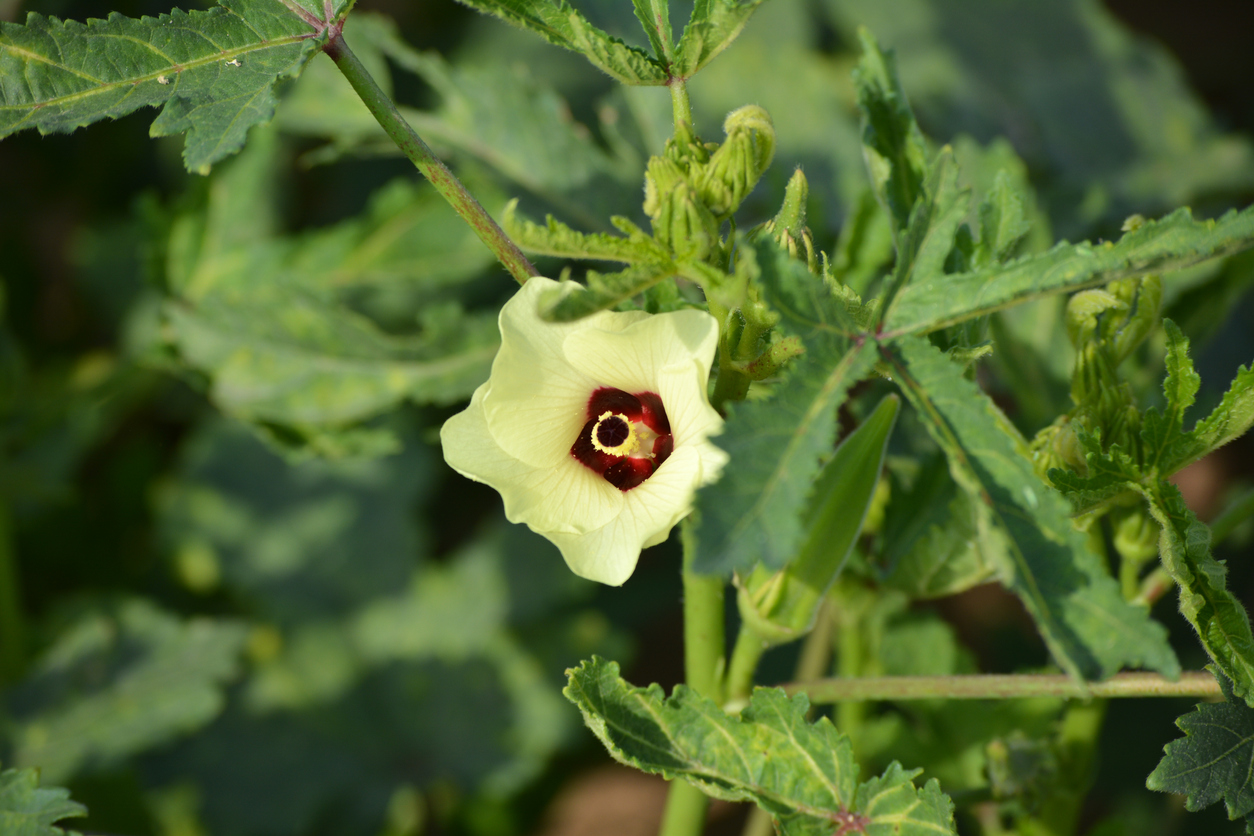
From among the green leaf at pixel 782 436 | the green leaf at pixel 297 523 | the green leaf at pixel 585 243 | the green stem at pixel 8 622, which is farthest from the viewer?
the green leaf at pixel 297 523

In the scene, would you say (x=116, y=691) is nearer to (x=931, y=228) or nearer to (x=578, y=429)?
(x=578, y=429)

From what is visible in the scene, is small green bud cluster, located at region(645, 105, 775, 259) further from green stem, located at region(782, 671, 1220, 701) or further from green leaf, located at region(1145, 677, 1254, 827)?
green leaf, located at region(1145, 677, 1254, 827)

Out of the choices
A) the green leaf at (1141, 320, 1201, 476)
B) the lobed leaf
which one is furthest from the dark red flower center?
Answer: the green leaf at (1141, 320, 1201, 476)

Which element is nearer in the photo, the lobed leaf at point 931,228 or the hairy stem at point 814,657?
the lobed leaf at point 931,228

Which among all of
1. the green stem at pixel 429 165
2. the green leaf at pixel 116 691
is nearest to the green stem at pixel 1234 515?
the green stem at pixel 429 165

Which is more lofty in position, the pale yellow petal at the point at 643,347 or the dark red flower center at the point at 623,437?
the pale yellow petal at the point at 643,347

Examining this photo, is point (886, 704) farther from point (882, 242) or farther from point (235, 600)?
point (235, 600)

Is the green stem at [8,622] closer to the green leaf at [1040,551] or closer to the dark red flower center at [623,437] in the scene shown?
the dark red flower center at [623,437]
